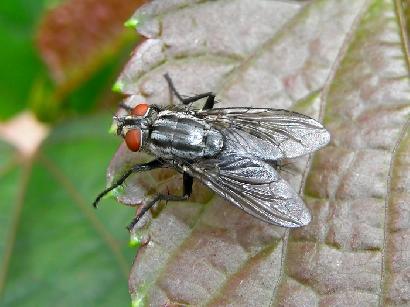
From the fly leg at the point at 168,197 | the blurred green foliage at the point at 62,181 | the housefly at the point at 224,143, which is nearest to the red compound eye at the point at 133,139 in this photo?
the housefly at the point at 224,143

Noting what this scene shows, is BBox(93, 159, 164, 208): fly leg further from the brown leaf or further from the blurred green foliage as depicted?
the brown leaf

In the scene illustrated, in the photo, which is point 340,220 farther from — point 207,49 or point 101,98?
point 101,98

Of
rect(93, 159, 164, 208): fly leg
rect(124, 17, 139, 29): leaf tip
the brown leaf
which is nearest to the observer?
rect(93, 159, 164, 208): fly leg

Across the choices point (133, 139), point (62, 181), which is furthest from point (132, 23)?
point (62, 181)

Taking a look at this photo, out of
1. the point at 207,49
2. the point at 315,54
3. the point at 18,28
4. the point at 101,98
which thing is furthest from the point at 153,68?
the point at 18,28

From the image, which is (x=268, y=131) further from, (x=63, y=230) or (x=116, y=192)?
(x=63, y=230)

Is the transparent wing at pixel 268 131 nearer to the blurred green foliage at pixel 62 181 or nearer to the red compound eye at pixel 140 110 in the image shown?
the red compound eye at pixel 140 110

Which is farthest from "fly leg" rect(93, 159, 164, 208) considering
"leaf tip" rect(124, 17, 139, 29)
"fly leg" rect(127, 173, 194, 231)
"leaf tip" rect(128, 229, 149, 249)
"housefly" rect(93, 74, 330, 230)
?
"leaf tip" rect(124, 17, 139, 29)
